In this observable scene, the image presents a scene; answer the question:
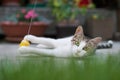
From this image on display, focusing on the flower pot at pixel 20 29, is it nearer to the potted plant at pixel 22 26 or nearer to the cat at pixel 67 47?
the potted plant at pixel 22 26

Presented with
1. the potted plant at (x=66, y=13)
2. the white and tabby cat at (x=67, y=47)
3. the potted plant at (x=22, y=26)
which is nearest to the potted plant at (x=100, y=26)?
the potted plant at (x=66, y=13)

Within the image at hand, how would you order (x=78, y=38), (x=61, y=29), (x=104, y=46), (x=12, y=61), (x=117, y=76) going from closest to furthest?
(x=117, y=76) < (x=12, y=61) < (x=78, y=38) < (x=104, y=46) < (x=61, y=29)

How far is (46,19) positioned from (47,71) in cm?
487

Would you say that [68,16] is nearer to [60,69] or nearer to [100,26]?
[100,26]

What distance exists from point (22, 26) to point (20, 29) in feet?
0.19

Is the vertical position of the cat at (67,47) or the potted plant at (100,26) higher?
the potted plant at (100,26)

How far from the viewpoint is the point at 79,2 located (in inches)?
274

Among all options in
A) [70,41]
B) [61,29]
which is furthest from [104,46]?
[61,29]

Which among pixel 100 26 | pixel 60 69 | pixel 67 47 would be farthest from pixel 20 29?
pixel 60 69

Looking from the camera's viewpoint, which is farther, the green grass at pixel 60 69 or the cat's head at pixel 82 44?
the cat's head at pixel 82 44

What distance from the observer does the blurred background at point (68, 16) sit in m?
6.71

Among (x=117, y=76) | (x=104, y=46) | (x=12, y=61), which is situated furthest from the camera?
(x=104, y=46)

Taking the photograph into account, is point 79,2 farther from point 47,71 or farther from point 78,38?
point 47,71

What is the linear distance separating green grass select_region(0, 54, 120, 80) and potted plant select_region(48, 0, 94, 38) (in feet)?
13.5
